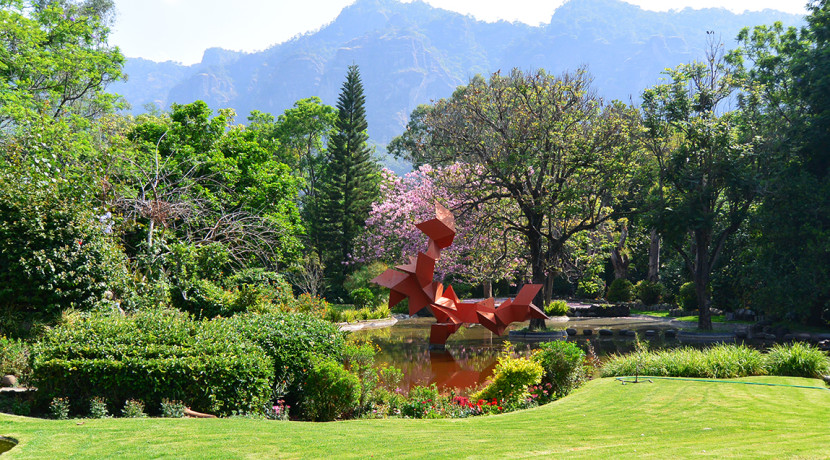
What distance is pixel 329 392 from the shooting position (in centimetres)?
781

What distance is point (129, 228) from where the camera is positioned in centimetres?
1437

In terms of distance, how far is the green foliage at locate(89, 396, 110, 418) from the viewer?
21.2 ft

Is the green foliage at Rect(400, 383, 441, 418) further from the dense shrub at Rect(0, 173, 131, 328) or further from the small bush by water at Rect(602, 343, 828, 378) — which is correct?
the dense shrub at Rect(0, 173, 131, 328)

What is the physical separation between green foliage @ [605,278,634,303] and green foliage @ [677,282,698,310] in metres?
A: 3.74

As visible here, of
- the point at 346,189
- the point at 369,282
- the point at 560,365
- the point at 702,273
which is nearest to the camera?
the point at 560,365

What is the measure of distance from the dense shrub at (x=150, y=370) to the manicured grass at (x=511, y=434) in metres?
0.73

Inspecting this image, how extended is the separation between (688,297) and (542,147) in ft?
35.5

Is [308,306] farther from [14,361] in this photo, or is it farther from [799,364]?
[799,364]

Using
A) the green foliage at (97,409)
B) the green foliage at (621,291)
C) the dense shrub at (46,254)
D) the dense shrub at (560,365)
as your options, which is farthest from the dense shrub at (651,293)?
the green foliage at (97,409)

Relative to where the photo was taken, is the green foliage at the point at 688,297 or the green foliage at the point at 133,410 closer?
the green foliage at the point at 133,410

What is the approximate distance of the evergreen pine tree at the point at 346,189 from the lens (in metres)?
32.5

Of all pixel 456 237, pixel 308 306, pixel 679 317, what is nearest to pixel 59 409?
pixel 308 306

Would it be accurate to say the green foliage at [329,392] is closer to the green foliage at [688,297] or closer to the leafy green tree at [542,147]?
the leafy green tree at [542,147]

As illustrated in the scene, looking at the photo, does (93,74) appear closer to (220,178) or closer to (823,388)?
(220,178)
